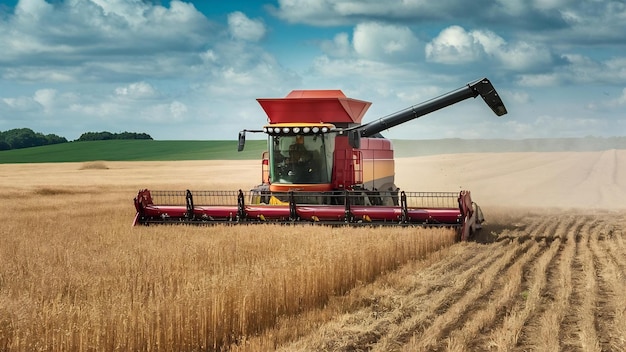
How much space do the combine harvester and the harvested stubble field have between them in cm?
83

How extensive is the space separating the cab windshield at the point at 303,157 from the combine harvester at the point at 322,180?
2cm

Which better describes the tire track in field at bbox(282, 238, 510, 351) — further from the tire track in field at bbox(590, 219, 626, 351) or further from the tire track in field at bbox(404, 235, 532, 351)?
the tire track in field at bbox(590, 219, 626, 351)

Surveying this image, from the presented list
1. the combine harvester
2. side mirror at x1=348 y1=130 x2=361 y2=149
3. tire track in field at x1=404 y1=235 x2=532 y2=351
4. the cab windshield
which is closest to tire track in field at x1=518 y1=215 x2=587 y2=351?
tire track in field at x1=404 y1=235 x2=532 y2=351

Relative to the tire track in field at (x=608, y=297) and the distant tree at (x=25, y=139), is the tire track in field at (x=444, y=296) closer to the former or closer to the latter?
the tire track in field at (x=608, y=297)

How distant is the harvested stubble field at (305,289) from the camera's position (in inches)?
255

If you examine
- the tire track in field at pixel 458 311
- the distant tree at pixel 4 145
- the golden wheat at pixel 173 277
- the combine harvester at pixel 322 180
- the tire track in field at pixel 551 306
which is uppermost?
the distant tree at pixel 4 145

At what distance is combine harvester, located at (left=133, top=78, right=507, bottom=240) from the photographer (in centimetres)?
1481

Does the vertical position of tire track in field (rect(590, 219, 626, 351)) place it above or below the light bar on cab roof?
below

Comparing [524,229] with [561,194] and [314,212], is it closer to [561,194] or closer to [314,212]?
[314,212]

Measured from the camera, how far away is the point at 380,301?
27.9 ft

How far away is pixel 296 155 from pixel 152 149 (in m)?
75.2

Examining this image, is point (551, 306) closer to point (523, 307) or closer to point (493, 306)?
point (523, 307)

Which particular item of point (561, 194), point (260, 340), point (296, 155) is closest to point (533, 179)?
point (561, 194)

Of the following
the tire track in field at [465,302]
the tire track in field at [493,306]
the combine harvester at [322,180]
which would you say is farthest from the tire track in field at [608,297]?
the combine harvester at [322,180]
